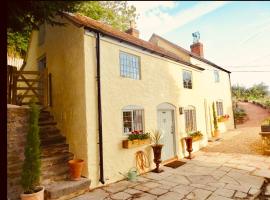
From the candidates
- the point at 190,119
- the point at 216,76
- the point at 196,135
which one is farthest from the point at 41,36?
the point at 216,76

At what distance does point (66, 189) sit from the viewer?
6172 millimetres

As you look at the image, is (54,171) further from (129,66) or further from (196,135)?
(196,135)

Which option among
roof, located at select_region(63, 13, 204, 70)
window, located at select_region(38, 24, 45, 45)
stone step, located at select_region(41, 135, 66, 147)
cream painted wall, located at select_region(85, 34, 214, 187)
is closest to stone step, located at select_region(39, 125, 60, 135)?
stone step, located at select_region(41, 135, 66, 147)

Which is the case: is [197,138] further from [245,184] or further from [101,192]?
[101,192]

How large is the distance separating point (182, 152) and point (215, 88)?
→ 10.6 m

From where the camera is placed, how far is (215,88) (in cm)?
1991

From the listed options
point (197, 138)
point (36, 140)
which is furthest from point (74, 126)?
point (197, 138)

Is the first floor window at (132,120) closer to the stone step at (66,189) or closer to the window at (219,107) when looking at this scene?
the stone step at (66,189)

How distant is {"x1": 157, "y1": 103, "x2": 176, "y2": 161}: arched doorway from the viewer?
10.1 m

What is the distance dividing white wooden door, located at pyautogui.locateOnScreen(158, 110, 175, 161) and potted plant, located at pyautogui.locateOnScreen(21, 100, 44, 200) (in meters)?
5.63

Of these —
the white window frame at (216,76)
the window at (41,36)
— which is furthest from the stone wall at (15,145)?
the white window frame at (216,76)

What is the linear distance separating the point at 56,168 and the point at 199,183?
469cm

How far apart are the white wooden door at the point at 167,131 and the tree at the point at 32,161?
18.4ft

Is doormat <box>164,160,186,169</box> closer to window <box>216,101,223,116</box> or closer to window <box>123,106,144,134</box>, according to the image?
window <box>123,106,144,134</box>
